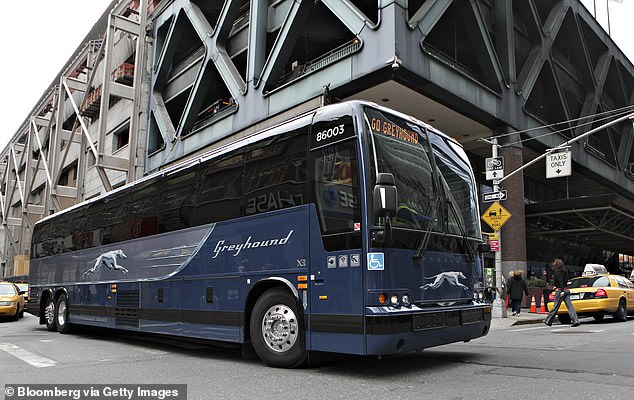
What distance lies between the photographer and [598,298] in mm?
16234

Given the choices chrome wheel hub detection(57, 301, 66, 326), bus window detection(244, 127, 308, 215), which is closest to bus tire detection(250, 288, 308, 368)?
bus window detection(244, 127, 308, 215)

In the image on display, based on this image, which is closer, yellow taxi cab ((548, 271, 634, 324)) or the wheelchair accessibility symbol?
the wheelchair accessibility symbol

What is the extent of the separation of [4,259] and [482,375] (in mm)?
76246

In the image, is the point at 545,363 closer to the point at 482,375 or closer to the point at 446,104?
the point at 482,375

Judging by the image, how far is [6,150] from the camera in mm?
78188

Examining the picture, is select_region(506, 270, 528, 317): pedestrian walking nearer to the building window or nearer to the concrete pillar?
the concrete pillar

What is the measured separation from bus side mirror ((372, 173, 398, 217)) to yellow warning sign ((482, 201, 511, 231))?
13.1 meters

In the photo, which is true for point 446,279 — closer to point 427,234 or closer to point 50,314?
point 427,234

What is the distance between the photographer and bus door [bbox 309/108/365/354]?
22.0 ft

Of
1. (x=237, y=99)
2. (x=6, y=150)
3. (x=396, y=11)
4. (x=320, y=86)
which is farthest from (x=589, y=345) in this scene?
(x=6, y=150)

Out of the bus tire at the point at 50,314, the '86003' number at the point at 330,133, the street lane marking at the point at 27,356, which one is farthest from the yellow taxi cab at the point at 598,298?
the bus tire at the point at 50,314

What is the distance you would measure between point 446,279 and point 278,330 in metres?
2.46

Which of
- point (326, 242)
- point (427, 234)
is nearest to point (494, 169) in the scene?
point (427, 234)

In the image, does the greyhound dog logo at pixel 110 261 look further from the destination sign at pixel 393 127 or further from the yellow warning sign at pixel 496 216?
the yellow warning sign at pixel 496 216
